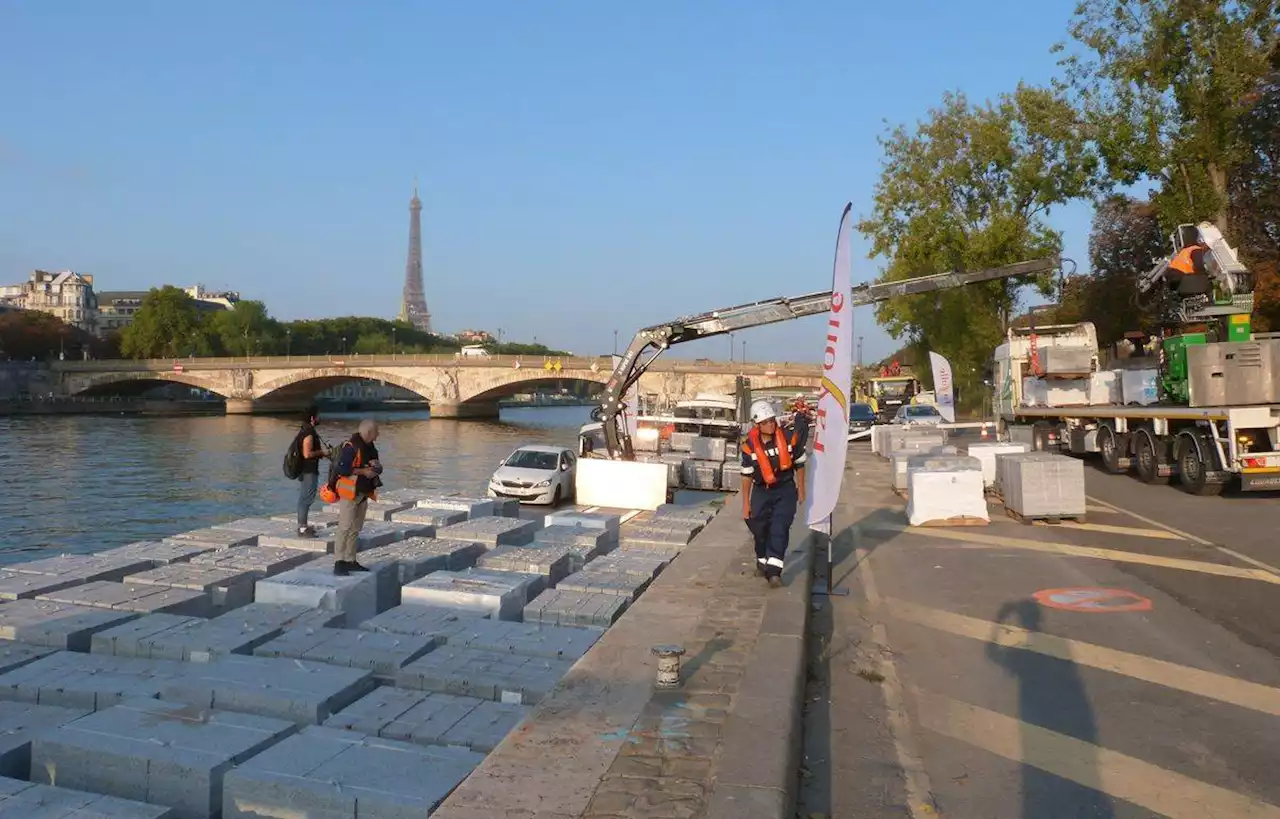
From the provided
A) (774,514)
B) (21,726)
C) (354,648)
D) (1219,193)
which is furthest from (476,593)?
(1219,193)

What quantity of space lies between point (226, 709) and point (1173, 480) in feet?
64.9

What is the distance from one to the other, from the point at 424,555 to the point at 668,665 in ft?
16.9

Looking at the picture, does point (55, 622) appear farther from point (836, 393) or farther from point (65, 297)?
point (65, 297)

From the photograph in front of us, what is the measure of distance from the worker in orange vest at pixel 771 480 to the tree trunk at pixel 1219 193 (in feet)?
88.0

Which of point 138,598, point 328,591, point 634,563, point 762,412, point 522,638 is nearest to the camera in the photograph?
point 522,638

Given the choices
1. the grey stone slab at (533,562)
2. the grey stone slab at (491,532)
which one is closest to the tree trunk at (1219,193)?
the grey stone slab at (491,532)

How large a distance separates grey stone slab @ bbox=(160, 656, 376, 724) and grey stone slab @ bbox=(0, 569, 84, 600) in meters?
3.13

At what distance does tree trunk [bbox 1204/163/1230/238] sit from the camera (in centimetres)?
2955

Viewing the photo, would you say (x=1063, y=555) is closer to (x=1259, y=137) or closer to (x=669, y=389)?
(x=1259, y=137)

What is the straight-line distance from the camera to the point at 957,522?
1456 centimetres

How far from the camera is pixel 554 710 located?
5.19m

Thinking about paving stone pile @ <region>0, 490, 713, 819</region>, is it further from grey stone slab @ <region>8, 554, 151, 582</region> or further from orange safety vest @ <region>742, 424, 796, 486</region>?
orange safety vest @ <region>742, 424, 796, 486</region>

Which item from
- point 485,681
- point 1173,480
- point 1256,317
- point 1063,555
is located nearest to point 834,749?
point 485,681

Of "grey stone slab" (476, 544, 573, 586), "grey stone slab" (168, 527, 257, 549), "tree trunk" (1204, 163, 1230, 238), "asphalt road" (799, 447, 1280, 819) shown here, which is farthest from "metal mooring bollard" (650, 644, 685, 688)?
"tree trunk" (1204, 163, 1230, 238)
